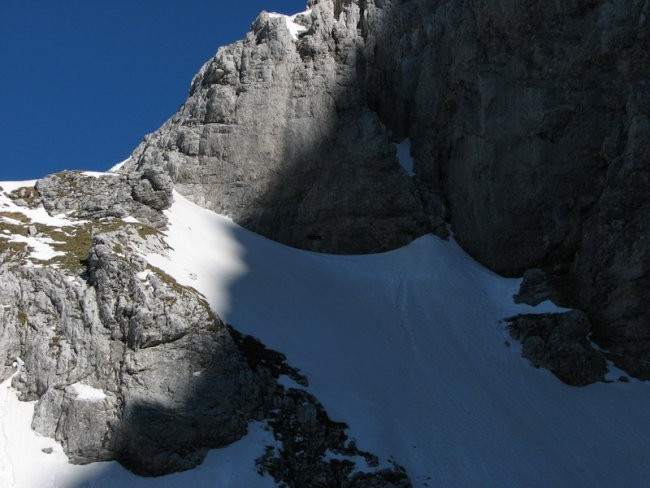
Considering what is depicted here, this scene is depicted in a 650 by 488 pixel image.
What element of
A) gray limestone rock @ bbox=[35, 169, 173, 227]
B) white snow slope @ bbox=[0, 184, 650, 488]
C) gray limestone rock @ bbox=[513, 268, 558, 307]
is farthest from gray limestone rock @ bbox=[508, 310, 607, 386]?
gray limestone rock @ bbox=[35, 169, 173, 227]

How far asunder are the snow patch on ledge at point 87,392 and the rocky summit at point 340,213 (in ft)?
0.19

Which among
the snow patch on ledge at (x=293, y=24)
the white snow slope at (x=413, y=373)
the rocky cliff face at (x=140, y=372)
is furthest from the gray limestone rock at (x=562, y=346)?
the snow patch on ledge at (x=293, y=24)

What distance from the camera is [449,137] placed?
1823 inches

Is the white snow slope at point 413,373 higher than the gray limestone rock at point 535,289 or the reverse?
the reverse

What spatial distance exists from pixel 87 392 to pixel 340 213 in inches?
846

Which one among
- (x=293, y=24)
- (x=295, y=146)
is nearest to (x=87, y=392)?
(x=295, y=146)

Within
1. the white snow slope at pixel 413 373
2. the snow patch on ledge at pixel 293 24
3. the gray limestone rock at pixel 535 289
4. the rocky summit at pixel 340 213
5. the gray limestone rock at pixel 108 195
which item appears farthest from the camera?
the snow patch on ledge at pixel 293 24

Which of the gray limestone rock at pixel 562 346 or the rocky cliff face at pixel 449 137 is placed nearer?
the gray limestone rock at pixel 562 346

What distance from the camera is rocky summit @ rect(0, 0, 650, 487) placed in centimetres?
2683

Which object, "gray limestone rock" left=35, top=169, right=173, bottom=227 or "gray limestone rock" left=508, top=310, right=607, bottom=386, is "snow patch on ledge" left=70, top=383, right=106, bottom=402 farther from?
"gray limestone rock" left=508, top=310, right=607, bottom=386

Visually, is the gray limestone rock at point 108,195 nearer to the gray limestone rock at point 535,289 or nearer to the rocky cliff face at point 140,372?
the rocky cliff face at point 140,372

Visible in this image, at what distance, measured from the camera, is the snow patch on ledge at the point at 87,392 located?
85.5 ft

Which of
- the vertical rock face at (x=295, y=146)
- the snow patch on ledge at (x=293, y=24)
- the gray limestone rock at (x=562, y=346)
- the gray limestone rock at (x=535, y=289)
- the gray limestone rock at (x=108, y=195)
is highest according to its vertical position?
the snow patch on ledge at (x=293, y=24)

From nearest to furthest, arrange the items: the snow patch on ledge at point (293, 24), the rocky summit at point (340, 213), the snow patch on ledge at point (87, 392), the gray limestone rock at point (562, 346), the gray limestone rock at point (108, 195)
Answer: the snow patch on ledge at point (87, 392), the rocky summit at point (340, 213), the gray limestone rock at point (562, 346), the gray limestone rock at point (108, 195), the snow patch on ledge at point (293, 24)
